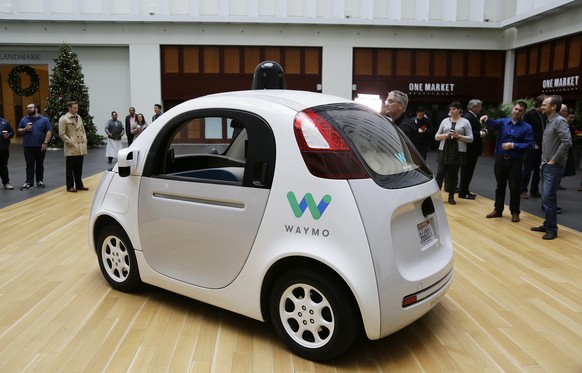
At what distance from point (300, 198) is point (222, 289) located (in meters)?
0.93

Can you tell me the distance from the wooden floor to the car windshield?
1.13 meters

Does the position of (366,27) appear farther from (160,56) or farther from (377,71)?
(160,56)

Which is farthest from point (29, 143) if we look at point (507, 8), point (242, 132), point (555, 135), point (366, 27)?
point (507, 8)

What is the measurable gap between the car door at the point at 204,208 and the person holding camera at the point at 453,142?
20.1 ft

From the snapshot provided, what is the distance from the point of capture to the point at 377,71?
27.0 meters

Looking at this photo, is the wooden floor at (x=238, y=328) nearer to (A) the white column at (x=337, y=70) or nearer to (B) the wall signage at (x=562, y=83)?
(B) the wall signage at (x=562, y=83)

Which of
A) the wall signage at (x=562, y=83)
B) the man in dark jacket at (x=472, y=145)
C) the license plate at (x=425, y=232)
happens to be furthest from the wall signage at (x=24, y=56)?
the license plate at (x=425, y=232)

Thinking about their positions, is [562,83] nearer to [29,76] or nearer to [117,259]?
[117,259]

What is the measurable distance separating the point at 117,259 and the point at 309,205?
6.93ft

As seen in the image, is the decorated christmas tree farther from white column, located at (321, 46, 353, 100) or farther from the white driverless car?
the white driverless car

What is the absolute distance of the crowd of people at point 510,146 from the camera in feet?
22.1

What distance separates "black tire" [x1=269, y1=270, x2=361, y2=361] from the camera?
3.10 meters

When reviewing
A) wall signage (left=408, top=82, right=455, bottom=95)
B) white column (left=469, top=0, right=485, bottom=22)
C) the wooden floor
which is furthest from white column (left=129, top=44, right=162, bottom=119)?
the wooden floor

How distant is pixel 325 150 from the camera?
318 cm
